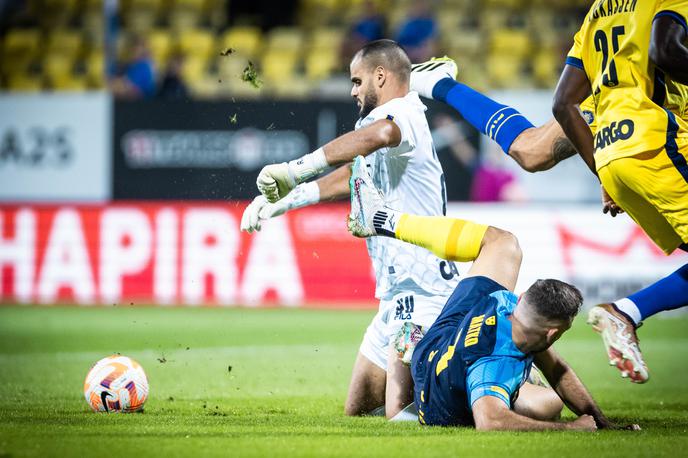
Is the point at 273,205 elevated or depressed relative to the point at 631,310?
elevated

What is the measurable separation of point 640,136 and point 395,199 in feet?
5.94

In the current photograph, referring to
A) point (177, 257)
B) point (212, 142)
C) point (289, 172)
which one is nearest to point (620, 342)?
point (289, 172)

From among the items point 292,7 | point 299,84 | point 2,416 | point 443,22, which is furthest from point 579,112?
point 292,7

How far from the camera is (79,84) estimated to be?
19.0m

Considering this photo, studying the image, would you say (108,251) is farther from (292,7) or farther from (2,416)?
(2,416)

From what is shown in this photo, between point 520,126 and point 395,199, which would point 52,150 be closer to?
point 395,199

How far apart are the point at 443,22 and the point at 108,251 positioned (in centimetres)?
763

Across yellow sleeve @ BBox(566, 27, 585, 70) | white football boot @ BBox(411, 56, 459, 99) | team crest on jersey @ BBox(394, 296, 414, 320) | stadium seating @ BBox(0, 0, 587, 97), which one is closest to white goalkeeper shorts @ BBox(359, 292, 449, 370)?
team crest on jersey @ BBox(394, 296, 414, 320)

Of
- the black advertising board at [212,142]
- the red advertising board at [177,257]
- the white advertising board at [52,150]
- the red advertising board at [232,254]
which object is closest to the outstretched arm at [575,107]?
the red advertising board at [232,254]

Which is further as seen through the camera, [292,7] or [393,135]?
[292,7]

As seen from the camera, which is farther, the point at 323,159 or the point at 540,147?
the point at 540,147

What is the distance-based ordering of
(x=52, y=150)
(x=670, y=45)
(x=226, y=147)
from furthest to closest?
(x=52, y=150) → (x=226, y=147) → (x=670, y=45)

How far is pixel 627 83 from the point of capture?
575cm

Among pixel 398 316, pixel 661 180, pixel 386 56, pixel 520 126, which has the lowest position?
pixel 398 316
